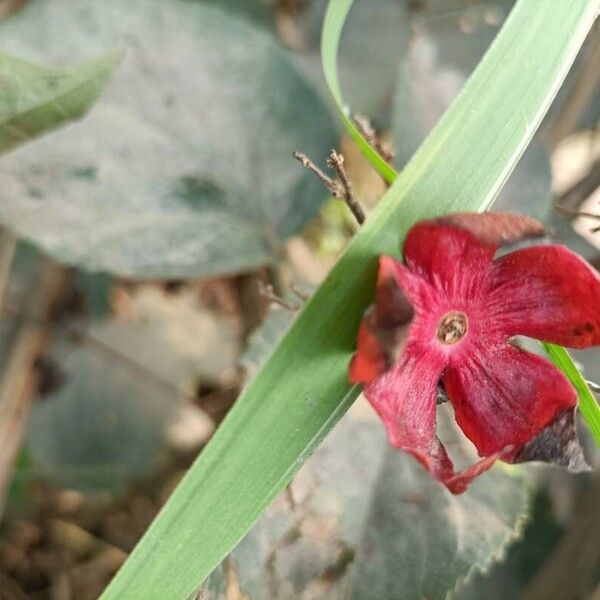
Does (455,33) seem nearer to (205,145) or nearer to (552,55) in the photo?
(205,145)

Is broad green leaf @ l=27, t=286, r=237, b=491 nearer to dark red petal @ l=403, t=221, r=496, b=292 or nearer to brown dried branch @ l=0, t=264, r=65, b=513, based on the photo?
brown dried branch @ l=0, t=264, r=65, b=513

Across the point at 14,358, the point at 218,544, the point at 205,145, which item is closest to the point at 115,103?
the point at 205,145

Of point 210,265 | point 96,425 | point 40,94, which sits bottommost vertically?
point 96,425

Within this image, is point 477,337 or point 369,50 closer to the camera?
point 477,337

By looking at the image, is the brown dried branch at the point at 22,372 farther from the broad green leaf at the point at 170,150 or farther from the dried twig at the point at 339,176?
the dried twig at the point at 339,176

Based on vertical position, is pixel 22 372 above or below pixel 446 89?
below

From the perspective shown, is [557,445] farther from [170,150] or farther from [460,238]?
[170,150]

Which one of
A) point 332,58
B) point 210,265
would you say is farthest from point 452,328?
point 210,265
